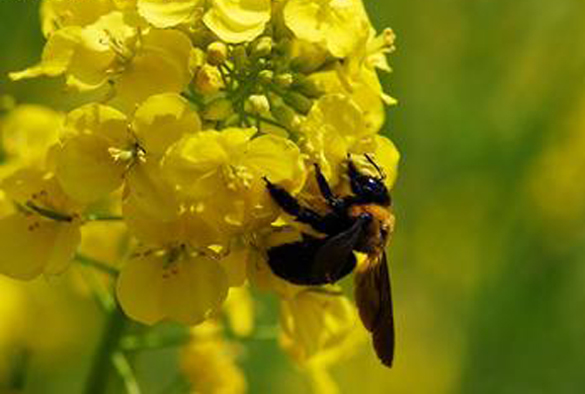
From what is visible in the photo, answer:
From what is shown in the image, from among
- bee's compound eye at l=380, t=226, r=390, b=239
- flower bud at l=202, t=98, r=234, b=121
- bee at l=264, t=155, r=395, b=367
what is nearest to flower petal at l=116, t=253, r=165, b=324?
bee at l=264, t=155, r=395, b=367

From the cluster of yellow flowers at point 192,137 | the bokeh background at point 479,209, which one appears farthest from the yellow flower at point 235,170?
the bokeh background at point 479,209

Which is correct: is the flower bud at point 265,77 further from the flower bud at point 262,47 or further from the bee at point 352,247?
the bee at point 352,247

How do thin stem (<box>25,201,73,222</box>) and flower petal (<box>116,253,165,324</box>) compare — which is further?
thin stem (<box>25,201,73,222</box>)

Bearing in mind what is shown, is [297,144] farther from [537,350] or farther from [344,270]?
[537,350]

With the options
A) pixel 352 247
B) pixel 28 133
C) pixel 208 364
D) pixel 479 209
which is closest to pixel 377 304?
pixel 352 247

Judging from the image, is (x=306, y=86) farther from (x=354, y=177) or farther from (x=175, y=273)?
(x=175, y=273)

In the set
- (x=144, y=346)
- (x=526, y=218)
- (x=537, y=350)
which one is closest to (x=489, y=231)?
(x=526, y=218)

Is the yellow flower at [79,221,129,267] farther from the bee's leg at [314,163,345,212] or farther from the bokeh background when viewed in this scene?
the bokeh background
